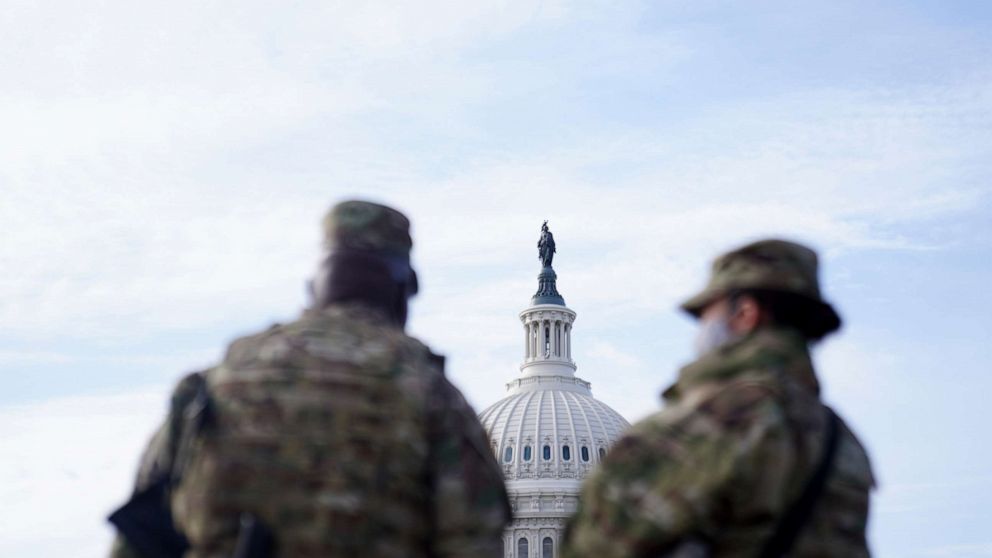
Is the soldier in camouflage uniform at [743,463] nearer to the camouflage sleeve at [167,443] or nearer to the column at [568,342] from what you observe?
the camouflage sleeve at [167,443]

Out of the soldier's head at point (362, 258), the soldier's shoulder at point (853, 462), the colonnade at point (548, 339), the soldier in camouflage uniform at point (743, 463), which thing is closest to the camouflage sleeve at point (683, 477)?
the soldier in camouflage uniform at point (743, 463)

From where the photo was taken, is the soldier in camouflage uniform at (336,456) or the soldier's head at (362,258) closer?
the soldier in camouflage uniform at (336,456)

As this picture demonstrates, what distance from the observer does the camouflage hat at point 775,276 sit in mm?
6512

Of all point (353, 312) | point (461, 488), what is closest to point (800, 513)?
point (461, 488)

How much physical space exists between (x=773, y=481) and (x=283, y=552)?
6.20 ft

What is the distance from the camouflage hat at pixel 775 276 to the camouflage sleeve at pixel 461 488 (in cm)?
105

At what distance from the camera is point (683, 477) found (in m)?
5.96

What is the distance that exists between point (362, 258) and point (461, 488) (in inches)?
46.6

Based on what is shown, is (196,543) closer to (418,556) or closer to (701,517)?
(418,556)

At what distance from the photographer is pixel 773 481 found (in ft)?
19.5

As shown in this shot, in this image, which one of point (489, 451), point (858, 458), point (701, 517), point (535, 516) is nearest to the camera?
point (701, 517)

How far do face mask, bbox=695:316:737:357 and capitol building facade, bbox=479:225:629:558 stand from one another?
4651 inches

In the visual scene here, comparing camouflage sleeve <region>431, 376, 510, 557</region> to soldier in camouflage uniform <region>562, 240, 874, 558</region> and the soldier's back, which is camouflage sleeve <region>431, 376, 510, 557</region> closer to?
the soldier's back

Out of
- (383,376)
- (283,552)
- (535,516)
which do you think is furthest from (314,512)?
(535,516)
